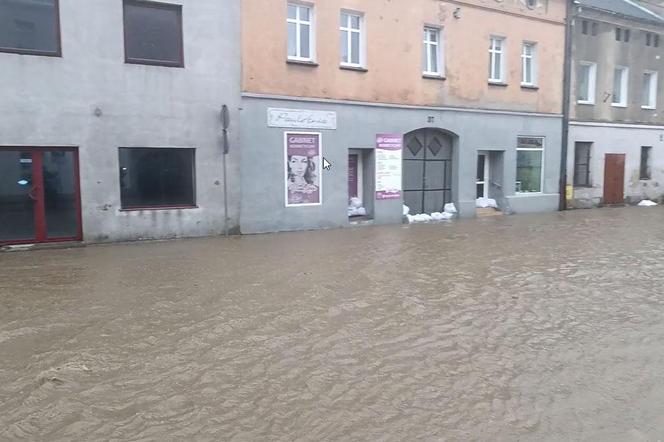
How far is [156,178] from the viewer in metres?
12.9

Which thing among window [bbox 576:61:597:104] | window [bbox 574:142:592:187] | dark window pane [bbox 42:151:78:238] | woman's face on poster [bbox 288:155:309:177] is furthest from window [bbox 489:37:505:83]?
dark window pane [bbox 42:151:78:238]

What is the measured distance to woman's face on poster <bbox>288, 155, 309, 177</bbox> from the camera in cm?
1449

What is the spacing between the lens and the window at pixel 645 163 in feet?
76.1

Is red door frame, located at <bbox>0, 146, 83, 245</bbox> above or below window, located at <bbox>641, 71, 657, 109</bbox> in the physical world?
below

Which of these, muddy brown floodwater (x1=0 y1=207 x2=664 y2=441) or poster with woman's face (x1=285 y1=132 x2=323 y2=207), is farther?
poster with woman's face (x1=285 y1=132 x2=323 y2=207)

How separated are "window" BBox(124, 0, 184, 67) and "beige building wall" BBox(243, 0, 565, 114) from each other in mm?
1526

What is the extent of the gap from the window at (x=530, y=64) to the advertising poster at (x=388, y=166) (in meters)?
5.89

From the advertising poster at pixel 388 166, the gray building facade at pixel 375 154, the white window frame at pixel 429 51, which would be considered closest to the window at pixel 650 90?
the gray building facade at pixel 375 154

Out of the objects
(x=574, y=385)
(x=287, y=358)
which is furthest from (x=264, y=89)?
(x=574, y=385)

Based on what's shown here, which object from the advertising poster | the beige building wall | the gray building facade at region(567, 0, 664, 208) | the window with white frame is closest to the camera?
the beige building wall

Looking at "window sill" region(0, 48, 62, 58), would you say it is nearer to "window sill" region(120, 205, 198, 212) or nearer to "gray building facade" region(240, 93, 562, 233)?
"window sill" region(120, 205, 198, 212)

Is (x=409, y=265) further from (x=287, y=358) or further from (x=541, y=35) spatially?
(x=541, y=35)

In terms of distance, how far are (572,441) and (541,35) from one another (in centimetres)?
1804

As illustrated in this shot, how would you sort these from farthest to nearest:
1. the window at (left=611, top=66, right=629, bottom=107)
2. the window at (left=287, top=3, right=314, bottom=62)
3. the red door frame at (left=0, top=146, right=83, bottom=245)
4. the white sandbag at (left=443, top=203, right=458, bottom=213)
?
the window at (left=611, top=66, right=629, bottom=107) → the white sandbag at (left=443, top=203, right=458, bottom=213) → the window at (left=287, top=3, right=314, bottom=62) → the red door frame at (left=0, top=146, right=83, bottom=245)
